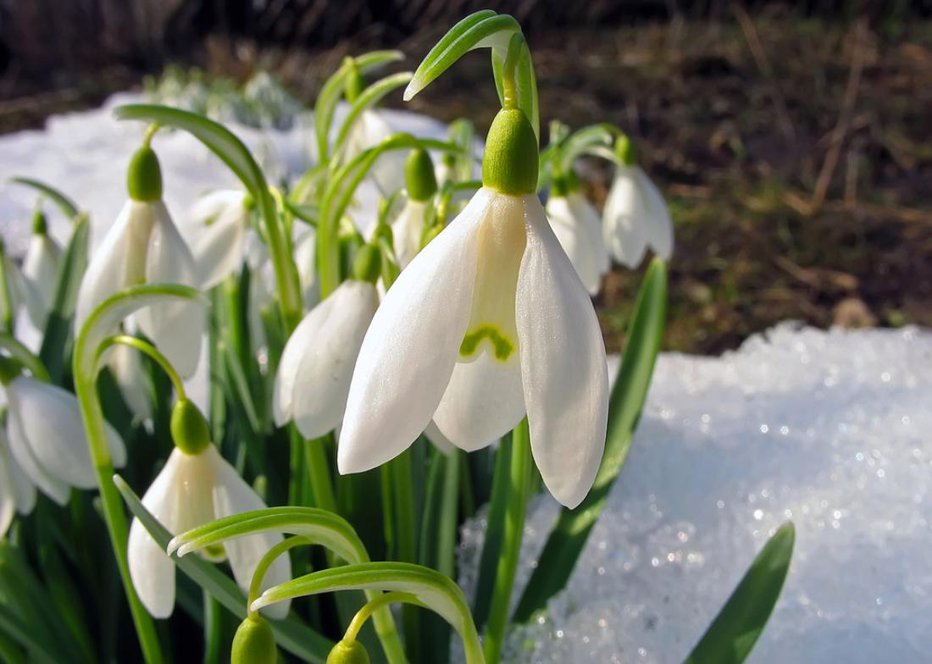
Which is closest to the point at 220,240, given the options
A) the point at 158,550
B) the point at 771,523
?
the point at 158,550

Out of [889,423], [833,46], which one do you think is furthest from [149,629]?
[833,46]

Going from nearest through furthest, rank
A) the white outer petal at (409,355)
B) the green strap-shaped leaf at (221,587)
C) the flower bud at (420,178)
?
the white outer petal at (409,355), the green strap-shaped leaf at (221,587), the flower bud at (420,178)

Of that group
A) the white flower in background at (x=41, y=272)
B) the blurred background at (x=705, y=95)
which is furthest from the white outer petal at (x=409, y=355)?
the blurred background at (x=705, y=95)

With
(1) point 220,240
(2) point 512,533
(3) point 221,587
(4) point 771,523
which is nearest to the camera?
(3) point 221,587

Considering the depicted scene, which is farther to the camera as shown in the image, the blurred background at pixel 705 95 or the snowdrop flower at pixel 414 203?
the blurred background at pixel 705 95

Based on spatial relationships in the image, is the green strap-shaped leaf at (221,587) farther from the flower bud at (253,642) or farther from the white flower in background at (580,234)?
the white flower in background at (580,234)

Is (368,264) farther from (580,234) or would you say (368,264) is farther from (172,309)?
(580,234)

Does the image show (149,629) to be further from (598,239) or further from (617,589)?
(598,239)
